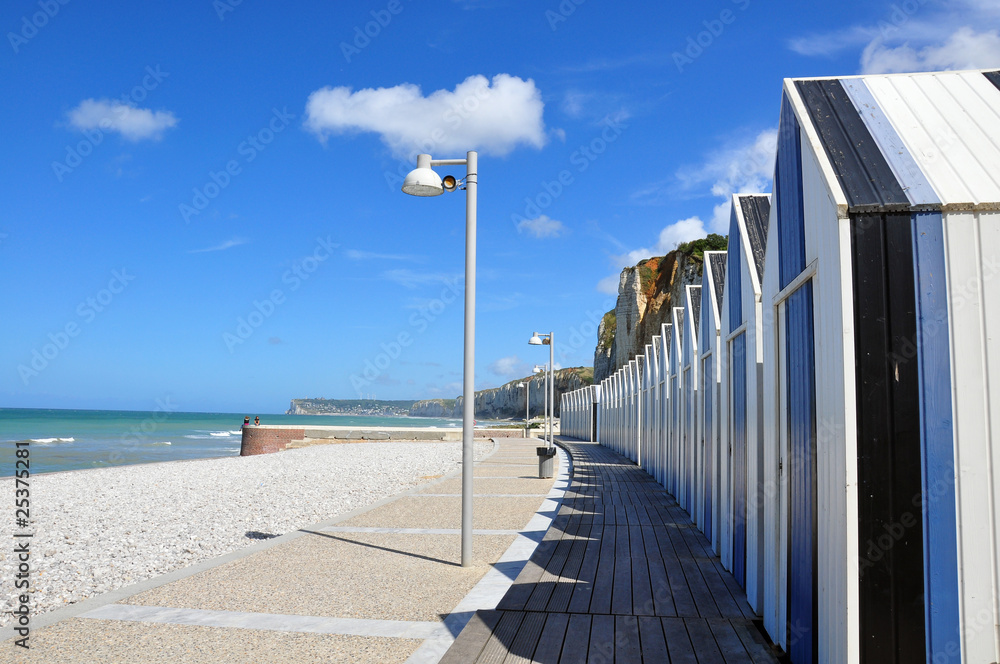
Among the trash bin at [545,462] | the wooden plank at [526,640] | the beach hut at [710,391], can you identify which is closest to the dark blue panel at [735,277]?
the beach hut at [710,391]

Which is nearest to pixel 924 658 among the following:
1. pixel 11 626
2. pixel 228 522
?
pixel 11 626

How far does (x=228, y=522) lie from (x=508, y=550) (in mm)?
4746

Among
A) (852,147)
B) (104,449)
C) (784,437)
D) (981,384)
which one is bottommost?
(104,449)

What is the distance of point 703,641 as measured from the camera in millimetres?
4027

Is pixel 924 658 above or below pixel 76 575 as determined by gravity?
above

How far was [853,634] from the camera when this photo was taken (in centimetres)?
281

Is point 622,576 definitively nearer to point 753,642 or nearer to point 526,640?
point 753,642

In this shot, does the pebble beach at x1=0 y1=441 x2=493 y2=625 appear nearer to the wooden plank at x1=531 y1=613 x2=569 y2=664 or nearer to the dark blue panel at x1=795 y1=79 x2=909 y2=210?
the wooden plank at x1=531 y1=613 x2=569 y2=664

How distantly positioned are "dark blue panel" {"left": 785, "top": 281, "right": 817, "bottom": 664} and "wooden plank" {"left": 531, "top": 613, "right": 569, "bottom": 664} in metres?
1.31

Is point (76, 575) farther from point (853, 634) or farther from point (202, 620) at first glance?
point (853, 634)

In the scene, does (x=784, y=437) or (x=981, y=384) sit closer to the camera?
(x=981, y=384)

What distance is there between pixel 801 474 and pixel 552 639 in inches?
67.8

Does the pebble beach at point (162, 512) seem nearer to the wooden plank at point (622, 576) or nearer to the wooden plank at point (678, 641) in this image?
the wooden plank at point (622, 576)

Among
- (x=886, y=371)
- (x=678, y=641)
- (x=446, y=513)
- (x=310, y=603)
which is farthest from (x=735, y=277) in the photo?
(x=446, y=513)
